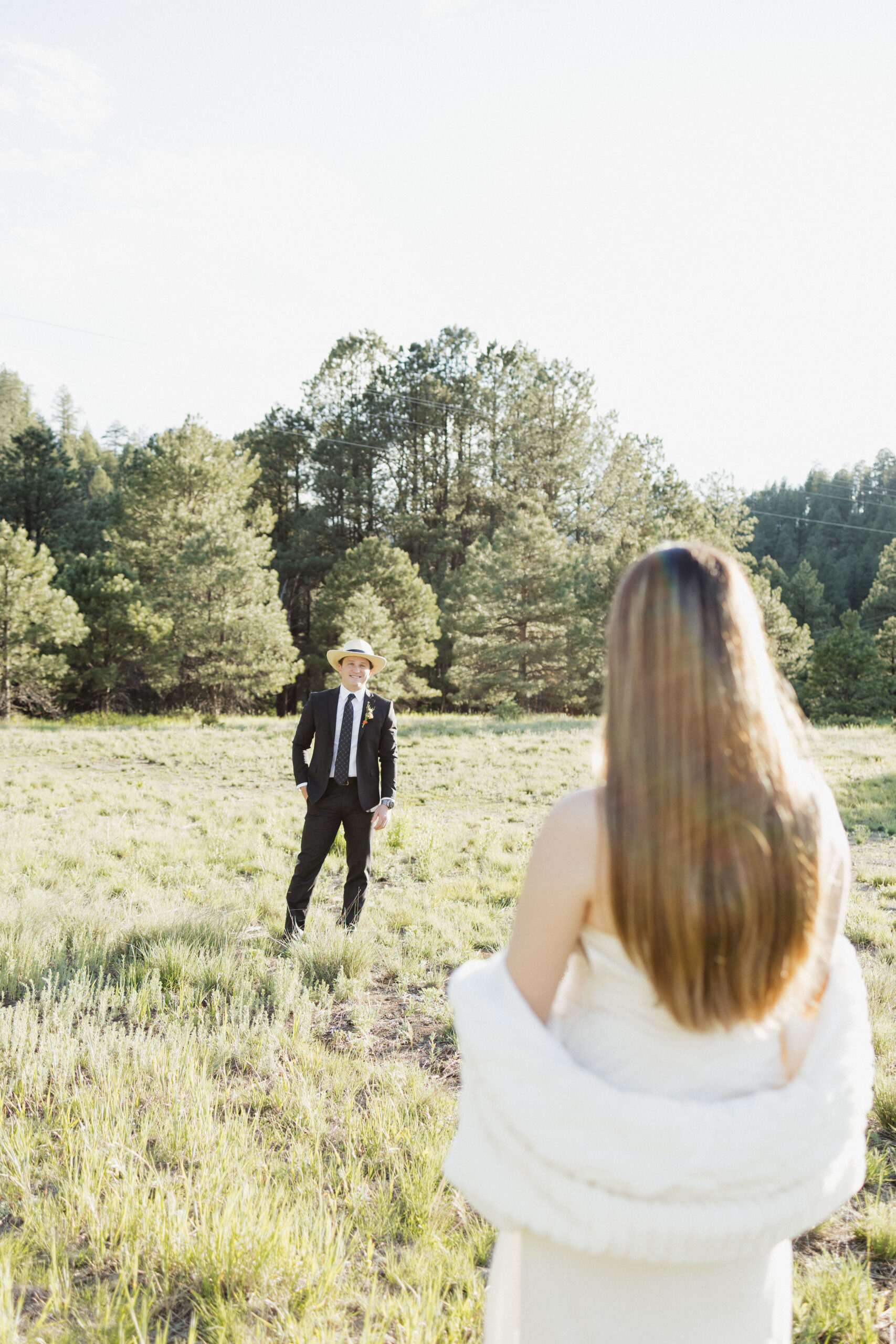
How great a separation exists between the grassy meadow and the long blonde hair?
5.41 ft

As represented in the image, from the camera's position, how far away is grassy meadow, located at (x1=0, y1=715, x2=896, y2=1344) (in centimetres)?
224

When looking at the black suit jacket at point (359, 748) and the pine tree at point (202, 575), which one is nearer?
the black suit jacket at point (359, 748)

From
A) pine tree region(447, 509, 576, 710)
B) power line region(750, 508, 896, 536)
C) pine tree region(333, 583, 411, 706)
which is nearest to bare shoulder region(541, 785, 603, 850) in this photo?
pine tree region(333, 583, 411, 706)

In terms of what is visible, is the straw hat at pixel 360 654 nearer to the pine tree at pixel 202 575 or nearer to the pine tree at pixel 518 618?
the pine tree at pixel 202 575

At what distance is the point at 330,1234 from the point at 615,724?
2139mm

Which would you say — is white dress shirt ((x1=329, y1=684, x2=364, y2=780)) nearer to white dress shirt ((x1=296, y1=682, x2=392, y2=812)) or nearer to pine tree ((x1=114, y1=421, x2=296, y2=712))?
white dress shirt ((x1=296, y1=682, x2=392, y2=812))

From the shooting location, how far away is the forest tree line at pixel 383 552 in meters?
29.6

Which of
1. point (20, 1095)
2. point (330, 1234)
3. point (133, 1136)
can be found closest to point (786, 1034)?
point (330, 1234)

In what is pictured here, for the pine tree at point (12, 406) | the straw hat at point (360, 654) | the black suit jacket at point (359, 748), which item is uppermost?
the pine tree at point (12, 406)

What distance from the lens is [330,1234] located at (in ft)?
7.77

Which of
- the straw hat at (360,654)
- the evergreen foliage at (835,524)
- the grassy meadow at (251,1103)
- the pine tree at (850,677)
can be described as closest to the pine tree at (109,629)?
the grassy meadow at (251,1103)

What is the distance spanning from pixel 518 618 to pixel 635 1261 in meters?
30.3

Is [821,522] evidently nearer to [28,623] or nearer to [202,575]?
[202,575]

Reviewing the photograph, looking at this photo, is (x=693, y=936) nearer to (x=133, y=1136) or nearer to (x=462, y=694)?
(x=133, y=1136)
